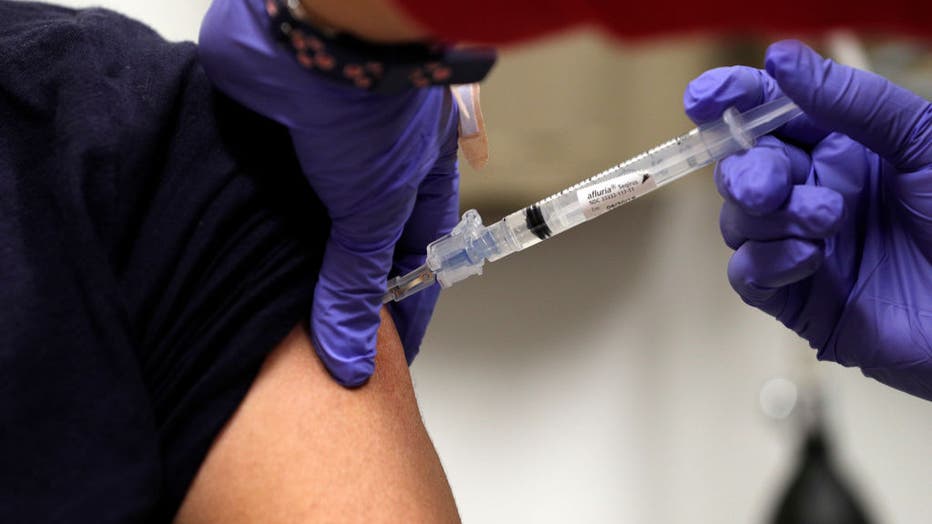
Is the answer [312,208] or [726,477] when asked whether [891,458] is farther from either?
[312,208]

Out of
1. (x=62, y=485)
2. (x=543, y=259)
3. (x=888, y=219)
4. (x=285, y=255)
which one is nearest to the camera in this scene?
(x=62, y=485)

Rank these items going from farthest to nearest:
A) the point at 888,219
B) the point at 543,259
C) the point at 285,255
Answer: the point at 543,259 < the point at 888,219 < the point at 285,255

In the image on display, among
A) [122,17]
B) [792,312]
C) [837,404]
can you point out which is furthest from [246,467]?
[837,404]

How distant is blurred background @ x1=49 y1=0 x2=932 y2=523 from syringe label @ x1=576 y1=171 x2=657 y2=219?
117 centimetres

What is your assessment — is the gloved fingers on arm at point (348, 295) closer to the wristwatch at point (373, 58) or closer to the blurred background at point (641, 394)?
the wristwatch at point (373, 58)

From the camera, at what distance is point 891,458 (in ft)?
7.38

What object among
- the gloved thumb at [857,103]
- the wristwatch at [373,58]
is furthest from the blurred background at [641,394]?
the wristwatch at [373,58]

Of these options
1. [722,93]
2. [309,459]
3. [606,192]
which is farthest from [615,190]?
[309,459]

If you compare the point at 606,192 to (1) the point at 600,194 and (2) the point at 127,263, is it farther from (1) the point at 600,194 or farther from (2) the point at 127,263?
(2) the point at 127,263

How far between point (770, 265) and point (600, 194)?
7.2 inches

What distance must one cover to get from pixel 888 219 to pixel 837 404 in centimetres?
138

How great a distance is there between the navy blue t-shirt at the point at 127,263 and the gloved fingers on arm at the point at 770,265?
435 mm

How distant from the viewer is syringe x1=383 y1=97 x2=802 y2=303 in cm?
89

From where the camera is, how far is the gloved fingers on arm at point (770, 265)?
869 millimetres
